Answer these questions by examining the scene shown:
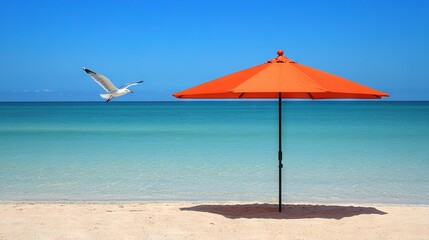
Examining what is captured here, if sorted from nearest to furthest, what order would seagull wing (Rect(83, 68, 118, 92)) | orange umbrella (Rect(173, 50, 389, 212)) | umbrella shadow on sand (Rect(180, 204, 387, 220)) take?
orange umbrella (Rect(173, 50, 389, 212))
umbrella shadow on sand (Rect(180, 204, 387, 220))
seagull wing (Rect(83, 68, 118, 92))

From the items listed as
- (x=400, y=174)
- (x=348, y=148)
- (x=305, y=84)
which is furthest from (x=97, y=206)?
(x=348, y=148)

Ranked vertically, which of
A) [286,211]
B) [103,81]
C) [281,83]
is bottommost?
[286,211]

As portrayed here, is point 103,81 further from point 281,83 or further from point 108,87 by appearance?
point 281,83

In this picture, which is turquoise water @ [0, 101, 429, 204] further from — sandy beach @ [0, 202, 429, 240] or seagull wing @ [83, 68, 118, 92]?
seagull wing @ [83, 68, 118, 92]

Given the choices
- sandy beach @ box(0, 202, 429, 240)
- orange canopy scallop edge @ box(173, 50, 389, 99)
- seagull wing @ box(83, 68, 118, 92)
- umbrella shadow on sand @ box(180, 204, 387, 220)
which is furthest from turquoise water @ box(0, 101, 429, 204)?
orange canopy scallop edge @ box(173, 50, 389, 99)

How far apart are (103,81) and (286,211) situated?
2.78m

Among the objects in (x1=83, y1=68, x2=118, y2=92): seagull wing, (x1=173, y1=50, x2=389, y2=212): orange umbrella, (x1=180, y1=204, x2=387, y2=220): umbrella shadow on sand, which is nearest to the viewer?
(x1=173, y1=50, x2=389, y2=212): orange umbrella

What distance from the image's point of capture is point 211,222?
5801 mm

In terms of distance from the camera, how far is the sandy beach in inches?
208

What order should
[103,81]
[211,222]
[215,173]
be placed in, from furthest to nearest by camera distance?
[215,173]
[103,81]
[211,222]

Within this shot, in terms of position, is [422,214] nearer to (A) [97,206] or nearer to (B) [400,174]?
(A) [97,206]

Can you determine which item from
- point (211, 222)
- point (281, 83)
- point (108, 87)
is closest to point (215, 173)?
point (108, 87)

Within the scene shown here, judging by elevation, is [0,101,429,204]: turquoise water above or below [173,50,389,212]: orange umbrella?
below

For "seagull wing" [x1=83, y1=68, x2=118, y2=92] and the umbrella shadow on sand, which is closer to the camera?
the umbrella shadow on sand
